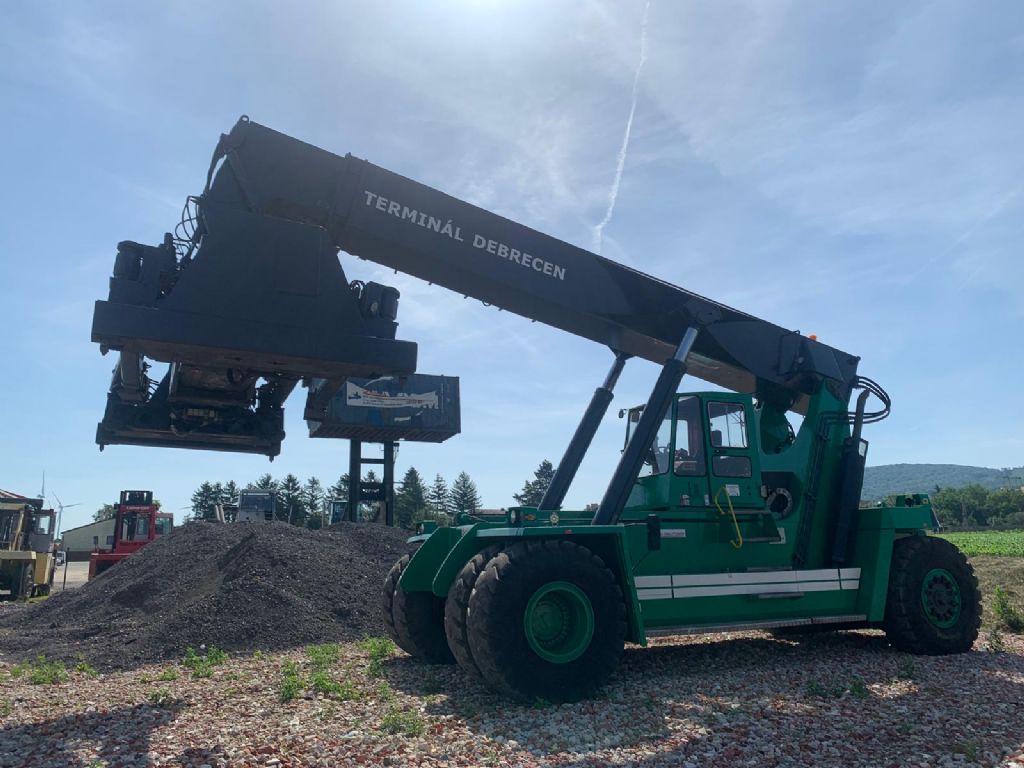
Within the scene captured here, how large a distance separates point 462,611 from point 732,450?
425cm

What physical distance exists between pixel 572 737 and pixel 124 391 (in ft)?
16.8

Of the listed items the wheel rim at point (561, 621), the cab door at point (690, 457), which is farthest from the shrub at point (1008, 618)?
the wheel rim at point (561, 621)

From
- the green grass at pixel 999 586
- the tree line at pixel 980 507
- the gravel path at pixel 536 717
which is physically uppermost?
the tree line at pixel 980 507

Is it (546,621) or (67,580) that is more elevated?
(67,580)

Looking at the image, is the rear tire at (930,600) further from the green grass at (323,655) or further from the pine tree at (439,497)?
the pine tree at (439,497)

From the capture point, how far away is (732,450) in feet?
33.8

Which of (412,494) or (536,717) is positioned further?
(412,494)

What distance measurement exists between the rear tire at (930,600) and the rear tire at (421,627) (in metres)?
5.83

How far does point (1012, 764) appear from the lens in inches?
231

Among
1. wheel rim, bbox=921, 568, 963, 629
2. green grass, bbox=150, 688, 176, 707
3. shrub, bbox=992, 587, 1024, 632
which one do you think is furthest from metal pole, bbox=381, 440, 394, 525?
green grass, bbox=150, 688, 176, 707

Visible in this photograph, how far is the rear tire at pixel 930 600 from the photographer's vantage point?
34.3 ft

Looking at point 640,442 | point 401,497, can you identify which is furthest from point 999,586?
point 401,497

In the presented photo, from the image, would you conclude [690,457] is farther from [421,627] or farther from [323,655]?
[323,655]

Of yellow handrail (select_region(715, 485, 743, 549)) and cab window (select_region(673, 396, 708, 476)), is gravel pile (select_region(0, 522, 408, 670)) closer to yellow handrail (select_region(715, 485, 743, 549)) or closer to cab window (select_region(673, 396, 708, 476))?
cab window (select_region(673, 396, 708, 476))
